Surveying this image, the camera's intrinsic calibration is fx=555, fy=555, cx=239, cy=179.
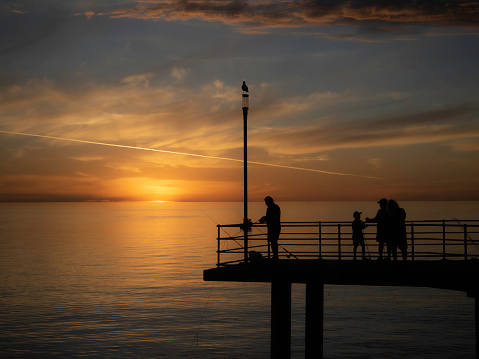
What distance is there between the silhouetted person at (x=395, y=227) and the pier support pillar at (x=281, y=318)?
3742mm

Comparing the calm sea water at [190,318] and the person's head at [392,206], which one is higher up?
the person's head at [392,206]

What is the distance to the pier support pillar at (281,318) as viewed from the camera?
16.8 meters

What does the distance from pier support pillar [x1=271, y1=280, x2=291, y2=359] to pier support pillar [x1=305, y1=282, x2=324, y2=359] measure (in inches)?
30.0

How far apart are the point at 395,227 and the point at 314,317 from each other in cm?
385

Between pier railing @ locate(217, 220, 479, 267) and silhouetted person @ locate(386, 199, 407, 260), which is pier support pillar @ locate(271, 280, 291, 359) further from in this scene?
silhouetted person @ locate(386, 199, 407, 260)

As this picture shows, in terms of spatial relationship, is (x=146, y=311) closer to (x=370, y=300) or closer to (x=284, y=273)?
(x=370, y=300)

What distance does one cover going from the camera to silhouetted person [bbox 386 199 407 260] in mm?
17609

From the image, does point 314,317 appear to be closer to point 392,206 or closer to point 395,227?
point 395,227

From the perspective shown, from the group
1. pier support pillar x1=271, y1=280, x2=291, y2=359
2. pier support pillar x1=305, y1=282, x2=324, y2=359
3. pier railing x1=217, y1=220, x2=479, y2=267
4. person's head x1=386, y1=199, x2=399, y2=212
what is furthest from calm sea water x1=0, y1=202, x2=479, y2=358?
person's head x1=386, y1=199, x2=399, y2=212

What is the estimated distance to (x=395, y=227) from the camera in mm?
17734

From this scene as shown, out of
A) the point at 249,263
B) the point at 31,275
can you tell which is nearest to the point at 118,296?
the point at 31,275

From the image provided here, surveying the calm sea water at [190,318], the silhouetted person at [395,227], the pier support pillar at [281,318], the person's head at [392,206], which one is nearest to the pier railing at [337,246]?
the silhouetted person at [395,227]

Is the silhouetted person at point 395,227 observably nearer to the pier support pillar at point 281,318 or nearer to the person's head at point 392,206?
the person's head at point 392,206

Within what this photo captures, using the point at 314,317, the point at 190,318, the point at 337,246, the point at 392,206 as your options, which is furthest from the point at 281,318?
the point at 337,246
